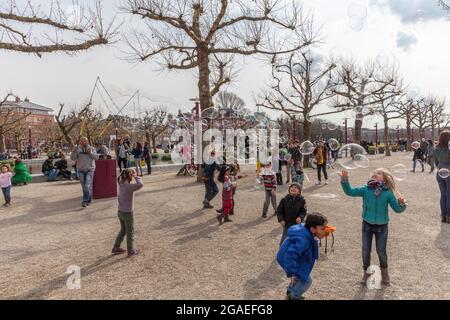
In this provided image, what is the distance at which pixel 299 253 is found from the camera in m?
3.61

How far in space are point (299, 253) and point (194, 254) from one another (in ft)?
8.86

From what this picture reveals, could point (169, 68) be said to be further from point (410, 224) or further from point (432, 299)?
point (432, 299)

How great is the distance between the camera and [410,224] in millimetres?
7691

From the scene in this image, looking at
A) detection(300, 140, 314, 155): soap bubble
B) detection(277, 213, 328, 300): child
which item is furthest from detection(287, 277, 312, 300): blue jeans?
detection(300, 140, 314, 155): soap bubble

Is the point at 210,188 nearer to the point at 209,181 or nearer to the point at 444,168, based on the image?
the point at 209,181

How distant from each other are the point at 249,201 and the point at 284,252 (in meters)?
6.93

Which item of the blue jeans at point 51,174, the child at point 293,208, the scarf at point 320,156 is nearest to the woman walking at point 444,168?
the child at point 293,208

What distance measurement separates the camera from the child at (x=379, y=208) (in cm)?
451

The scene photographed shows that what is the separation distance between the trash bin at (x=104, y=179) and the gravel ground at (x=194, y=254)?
0.82m

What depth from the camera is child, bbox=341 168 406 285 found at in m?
4.51

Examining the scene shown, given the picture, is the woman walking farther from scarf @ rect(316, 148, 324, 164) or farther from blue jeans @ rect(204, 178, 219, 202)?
scarf @ rect(316, 148, 324, 164)

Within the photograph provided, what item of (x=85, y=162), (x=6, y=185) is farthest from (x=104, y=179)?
(x=6, y=185)
